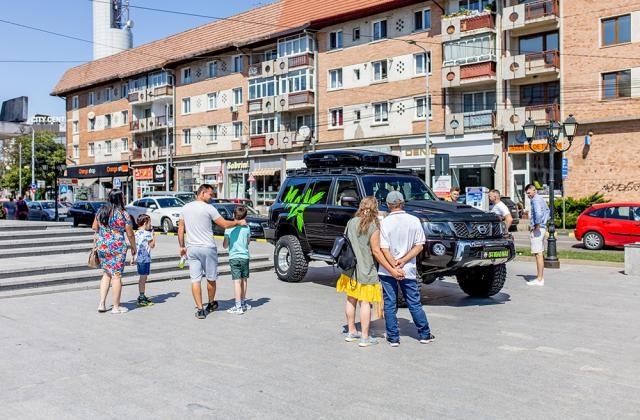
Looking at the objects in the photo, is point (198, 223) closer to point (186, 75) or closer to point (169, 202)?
point (169, 202)

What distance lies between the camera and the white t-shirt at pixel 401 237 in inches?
283

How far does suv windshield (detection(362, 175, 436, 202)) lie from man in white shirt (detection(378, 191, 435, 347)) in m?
3.55

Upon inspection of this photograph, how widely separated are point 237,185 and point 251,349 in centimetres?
4203

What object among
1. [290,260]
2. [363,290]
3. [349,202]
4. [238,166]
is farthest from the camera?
[238,166]

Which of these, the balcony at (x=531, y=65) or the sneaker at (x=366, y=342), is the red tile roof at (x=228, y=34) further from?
the sneaker at (x=366, y=342)

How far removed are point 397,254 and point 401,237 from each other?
0.66ft

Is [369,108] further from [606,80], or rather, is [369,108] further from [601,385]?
[601,385]

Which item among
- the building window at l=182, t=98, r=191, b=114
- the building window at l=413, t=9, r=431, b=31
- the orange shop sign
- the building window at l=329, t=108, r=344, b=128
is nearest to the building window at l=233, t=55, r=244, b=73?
the building window at l=182, t=98, r=191, b=114

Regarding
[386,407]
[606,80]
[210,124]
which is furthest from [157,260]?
[210,124]

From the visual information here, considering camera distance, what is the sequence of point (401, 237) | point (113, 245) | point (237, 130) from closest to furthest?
point (401, 237), point (113, 245), point (237, 130)

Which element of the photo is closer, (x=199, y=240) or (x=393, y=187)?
(x=199, y=240)

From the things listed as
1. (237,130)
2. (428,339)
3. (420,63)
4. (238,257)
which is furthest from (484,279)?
(237,130)

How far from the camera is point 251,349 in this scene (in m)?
7.15

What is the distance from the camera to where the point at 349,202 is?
11016 mm
